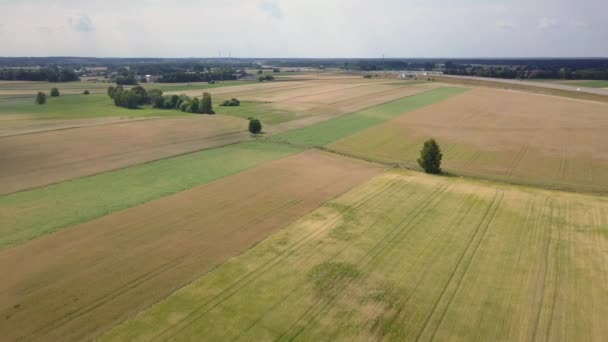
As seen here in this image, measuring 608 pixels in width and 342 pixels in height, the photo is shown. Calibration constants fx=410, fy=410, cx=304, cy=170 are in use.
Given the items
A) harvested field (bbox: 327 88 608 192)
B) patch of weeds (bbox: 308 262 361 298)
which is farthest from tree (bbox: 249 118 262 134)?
patch of weeds (bbox: 308 262 361 298)

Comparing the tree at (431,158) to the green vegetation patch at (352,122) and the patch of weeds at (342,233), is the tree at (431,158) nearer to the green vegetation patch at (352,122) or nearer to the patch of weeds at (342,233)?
the green vegetation patch at (352,122)

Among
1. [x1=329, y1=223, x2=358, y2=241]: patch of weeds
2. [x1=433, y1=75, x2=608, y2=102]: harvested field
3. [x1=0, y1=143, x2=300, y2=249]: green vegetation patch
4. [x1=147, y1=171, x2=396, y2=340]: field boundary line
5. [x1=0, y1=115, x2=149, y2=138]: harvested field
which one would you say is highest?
[x1=433, y1=75, x2=608, y2=102]: harvested field

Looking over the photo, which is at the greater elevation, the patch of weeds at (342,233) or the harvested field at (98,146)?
the harvested field at (98,146)

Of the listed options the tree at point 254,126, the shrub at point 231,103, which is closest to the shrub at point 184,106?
the shrub at point 231,103

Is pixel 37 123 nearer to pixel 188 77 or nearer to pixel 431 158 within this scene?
pixel 431 158

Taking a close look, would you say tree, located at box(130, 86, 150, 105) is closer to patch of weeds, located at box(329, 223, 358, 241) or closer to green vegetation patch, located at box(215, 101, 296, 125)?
green vegetation patch, located at box(215, 101, 296, 125)
